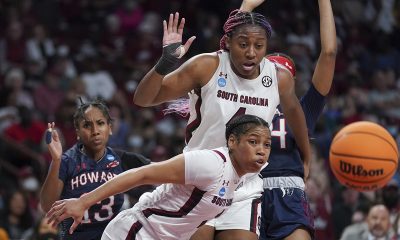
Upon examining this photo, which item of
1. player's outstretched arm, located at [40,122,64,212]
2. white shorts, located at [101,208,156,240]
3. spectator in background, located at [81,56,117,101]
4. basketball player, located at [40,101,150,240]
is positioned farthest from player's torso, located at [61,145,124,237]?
spectator in background, located at [81,56,117,101]

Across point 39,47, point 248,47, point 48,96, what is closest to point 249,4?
point 248,47

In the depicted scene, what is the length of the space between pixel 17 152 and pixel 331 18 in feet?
21.5

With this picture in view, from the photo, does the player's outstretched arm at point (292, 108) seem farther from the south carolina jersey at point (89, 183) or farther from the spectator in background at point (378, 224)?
the spectator in background at point (378, 224)

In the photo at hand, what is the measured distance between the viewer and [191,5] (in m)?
16.0

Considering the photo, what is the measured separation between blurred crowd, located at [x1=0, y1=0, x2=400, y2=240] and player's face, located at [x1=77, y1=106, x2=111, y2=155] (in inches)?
155

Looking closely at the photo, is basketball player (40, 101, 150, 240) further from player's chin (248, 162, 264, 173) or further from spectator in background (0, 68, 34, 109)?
spectator in background (0, 68, 34, 109)

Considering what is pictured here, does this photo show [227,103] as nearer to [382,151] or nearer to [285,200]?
[285,200]

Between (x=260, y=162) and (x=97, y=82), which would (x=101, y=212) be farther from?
(x=97, y=82)

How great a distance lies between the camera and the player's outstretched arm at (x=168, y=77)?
17.7 feet

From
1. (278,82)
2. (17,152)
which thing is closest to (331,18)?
(278,82)

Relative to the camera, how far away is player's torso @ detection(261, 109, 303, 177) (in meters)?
6.23

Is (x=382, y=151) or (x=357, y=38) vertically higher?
(x=357, y=38)

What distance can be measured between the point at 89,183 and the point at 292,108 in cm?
152

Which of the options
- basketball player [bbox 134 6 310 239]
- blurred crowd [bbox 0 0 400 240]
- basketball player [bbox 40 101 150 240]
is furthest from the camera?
blurred crowd [bbox 0 0 400 240]
